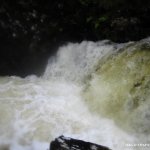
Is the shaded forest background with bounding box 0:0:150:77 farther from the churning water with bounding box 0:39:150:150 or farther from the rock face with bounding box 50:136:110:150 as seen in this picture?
the rock face with bounding box 50:136:110:150

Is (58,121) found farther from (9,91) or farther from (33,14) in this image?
→ (33,14)

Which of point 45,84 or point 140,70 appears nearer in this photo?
point 140,70

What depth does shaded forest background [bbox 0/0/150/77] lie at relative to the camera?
812 centimetres

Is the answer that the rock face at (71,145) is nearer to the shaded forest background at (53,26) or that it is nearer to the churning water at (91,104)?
the churning water at (91,104)

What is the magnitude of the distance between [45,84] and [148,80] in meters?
2.87

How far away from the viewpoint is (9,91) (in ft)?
25.4

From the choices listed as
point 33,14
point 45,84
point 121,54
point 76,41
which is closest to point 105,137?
point 121,54

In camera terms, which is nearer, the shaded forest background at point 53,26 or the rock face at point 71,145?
the rock face at point 71,145

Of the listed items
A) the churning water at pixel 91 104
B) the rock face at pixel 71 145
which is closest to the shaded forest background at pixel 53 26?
the churning water at pixel 91 104

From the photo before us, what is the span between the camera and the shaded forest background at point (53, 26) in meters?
8.12

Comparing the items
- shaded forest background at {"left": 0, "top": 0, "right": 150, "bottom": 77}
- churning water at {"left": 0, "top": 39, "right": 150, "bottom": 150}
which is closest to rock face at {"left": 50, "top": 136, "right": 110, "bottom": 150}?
churning water at {"left": 0, "top": 39, "right": 150, "bottom": 150}

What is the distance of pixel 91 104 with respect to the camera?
7.20 meters

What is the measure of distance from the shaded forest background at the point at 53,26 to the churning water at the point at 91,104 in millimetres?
535

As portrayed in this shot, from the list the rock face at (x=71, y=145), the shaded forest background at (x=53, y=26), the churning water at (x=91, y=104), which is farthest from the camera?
the shaded forest background at (x=53, y=26)
